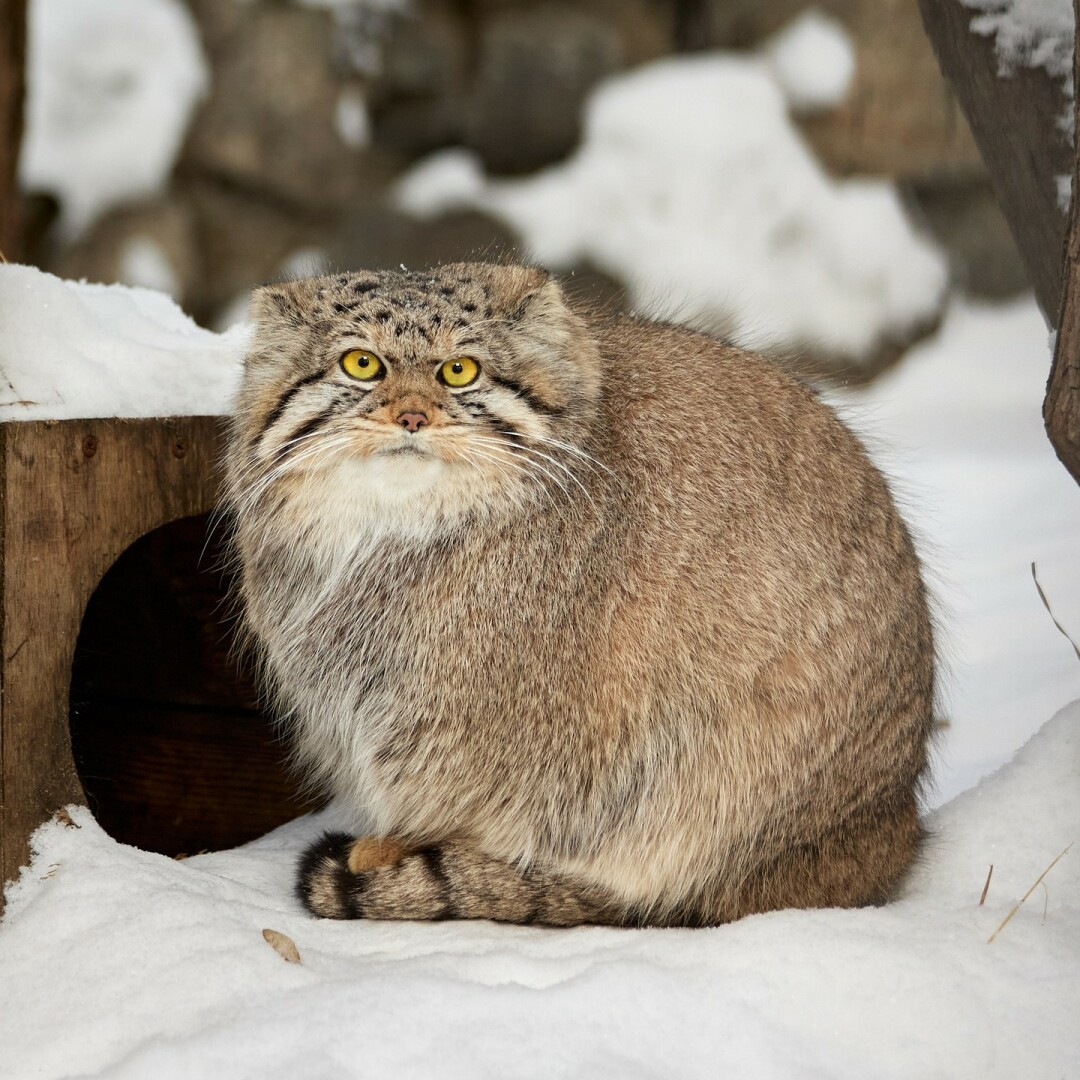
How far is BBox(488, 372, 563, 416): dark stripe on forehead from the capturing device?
2648mm

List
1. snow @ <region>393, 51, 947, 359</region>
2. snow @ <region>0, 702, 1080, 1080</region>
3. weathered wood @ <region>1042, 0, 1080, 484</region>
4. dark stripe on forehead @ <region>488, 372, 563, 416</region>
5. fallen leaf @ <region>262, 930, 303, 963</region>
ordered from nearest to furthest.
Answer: snow @ <region>0, 702, 1080, 1080</region>
weathered wood @ <region>1042, 0, 1080, 484</region>
fallen leaf @ <region>262, 930, 303, 963</region>
dark stripe on forehead @ <region>488, 372, 563, 416</region>
snow @ <region>393, 51, 947, 359</region>

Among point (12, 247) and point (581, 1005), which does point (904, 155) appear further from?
point (581, 1005)

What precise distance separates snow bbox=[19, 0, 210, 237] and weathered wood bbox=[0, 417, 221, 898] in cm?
658

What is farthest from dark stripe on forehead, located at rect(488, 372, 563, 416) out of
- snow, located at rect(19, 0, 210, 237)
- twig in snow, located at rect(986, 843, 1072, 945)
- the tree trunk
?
snow, located at rect(19, 0, 210, 237)

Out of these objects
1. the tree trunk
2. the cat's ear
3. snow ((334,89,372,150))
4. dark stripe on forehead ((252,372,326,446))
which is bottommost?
dark stripe on forehead ((252,372,326,446))

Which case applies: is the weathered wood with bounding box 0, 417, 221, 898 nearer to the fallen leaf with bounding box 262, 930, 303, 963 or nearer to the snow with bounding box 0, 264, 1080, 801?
the snow with bounding box 0, 264, 1080, 801

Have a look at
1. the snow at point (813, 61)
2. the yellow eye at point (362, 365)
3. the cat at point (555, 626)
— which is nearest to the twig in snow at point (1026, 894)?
the cat at point (555, 626)

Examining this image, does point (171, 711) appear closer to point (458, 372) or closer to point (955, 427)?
point (458, 372)

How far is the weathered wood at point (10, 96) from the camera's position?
5.69 m

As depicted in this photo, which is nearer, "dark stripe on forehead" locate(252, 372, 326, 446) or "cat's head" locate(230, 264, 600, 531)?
"cat's head" locate(230, 264, 600, 531)

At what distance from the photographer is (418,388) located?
2533 millimetres

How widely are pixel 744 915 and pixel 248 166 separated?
744cm

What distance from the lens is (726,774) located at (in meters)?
2.65

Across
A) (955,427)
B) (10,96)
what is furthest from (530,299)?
(955,427)
